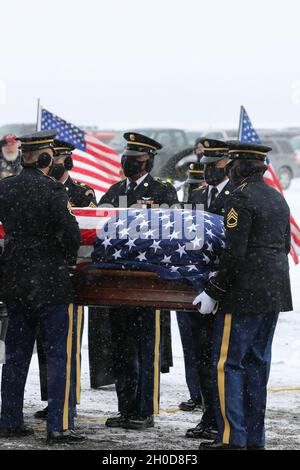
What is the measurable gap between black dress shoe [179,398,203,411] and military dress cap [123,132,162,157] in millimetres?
1741

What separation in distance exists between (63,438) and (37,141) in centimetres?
168

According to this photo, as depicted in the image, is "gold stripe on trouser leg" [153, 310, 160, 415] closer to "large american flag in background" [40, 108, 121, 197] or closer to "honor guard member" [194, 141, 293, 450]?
"honor guard member" [194, 141, 293, 450]

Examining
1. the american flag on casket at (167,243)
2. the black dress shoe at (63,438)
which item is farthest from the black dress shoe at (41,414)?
the american flag on casket at (167,243)

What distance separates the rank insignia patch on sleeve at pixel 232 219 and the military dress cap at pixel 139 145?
1636mm

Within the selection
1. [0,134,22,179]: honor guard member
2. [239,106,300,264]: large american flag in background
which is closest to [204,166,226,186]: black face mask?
[239,106,300,264]: large american flag in background

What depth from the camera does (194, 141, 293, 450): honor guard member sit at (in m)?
6.44

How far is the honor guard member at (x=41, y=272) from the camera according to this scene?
6742 millimetres

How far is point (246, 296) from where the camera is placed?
649 centimetres

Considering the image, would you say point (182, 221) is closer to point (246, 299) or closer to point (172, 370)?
point (246, 299)

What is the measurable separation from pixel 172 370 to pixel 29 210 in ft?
11.8

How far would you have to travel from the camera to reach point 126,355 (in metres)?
7.67

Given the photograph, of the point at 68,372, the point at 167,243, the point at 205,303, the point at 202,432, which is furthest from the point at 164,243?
the point at 202,432
